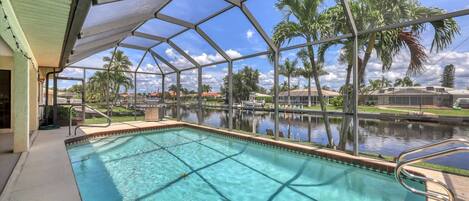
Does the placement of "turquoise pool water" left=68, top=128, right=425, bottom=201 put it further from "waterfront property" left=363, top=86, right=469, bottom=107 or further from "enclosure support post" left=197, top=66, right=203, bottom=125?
Answer: "enclosure support post" left=197, top=66, right=203, bottom=125

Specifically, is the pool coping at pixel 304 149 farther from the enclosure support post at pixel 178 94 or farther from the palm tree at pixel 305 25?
the enclosure support post at pixel 178 94

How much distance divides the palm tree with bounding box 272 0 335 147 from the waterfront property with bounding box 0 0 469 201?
26mm

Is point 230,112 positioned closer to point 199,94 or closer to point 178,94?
point 199,94

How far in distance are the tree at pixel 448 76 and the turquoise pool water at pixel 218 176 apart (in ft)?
6.71

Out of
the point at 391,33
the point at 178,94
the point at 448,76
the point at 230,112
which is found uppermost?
the point at 391,33

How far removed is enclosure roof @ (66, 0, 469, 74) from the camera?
15.0 ft

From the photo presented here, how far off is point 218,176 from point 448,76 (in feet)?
16.4

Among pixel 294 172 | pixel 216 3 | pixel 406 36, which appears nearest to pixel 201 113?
pixel 216 3

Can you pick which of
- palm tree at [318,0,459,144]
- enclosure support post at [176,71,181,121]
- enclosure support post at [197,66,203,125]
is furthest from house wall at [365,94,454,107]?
enclosure support post at [176,71,181,121]

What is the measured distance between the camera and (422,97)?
793 cm

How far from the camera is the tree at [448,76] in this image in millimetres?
4421

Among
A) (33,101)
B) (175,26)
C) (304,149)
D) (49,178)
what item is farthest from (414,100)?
(33,101)

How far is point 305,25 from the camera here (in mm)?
6523

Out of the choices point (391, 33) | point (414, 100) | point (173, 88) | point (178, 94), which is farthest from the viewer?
point (173, 88)
